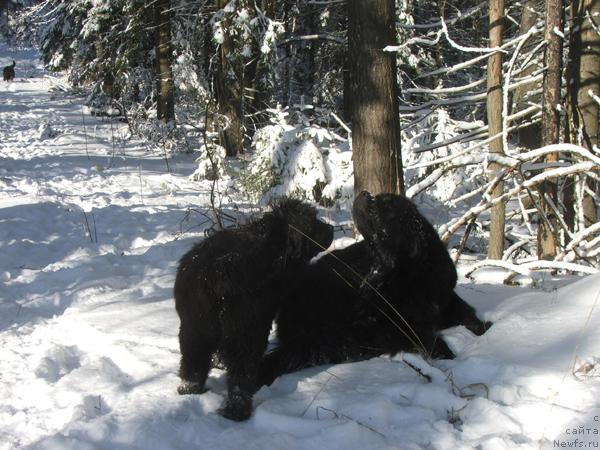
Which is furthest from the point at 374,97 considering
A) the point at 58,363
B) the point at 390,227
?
the point at 58,363

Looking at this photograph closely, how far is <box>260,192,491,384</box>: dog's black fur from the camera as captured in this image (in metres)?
3.64

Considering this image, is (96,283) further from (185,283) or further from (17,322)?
(185,283)

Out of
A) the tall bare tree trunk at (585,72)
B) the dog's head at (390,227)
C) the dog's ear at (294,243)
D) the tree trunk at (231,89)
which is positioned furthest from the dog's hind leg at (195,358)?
the tree trunk at (231,89)

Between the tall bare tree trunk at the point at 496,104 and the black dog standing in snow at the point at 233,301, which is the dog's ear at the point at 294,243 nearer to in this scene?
the black dog standing in snow at the point at 233,301

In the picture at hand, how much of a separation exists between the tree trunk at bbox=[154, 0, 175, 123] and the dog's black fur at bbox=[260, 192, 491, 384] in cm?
1429

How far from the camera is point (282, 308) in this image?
369 cm

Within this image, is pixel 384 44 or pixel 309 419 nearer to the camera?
pixel 309 419

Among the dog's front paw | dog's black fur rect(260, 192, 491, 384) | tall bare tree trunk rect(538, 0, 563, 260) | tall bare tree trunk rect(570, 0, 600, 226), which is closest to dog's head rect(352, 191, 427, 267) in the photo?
dog's black fur rect(260, 192, 491, 384)

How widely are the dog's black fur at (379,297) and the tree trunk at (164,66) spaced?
14293mm

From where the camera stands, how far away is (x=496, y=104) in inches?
266

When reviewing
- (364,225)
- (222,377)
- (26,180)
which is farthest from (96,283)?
(26,180)

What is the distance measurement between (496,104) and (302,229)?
14.5ft

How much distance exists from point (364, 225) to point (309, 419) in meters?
1.56

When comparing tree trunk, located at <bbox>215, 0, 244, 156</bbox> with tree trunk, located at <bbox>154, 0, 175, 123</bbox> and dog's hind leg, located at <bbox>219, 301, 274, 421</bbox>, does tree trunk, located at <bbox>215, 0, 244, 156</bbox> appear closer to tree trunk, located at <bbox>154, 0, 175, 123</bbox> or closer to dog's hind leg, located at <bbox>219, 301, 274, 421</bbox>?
tree trunk, located at <bbox>154, 0, 175, 123</bbox>
